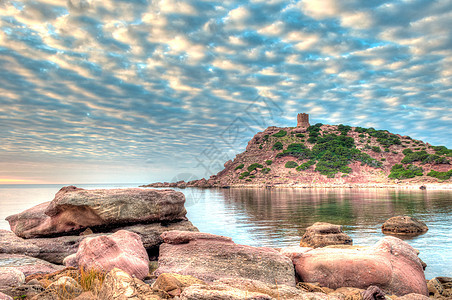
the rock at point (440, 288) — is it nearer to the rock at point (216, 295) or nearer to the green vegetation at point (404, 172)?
the rock at point (216, 295)

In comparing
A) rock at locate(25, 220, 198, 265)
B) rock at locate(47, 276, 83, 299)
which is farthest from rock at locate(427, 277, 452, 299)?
rock at locate(47, 276, 83, 299)

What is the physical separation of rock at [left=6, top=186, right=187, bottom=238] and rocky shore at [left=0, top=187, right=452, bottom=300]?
0.04 metres

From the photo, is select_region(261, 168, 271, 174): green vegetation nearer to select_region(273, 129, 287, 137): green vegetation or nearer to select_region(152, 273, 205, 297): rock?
select_region(273, 129, 287, 137): green vegetation

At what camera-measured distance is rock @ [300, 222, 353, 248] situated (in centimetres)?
1511

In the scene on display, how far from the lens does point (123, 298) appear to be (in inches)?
185

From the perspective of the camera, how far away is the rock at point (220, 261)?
8.42 meters

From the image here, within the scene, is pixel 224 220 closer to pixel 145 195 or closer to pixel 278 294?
pixel 145 195

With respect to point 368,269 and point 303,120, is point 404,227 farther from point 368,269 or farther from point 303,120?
point 303,120

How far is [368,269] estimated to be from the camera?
840 cm

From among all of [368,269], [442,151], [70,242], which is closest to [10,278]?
[70,242]

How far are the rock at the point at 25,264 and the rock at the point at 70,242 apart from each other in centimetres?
125

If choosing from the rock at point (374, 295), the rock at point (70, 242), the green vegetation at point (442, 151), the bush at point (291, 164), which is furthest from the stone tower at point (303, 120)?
the rock at point (374, 295)

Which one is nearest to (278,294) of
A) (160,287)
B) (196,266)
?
(160,287)

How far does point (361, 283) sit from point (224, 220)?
20.8 meters
